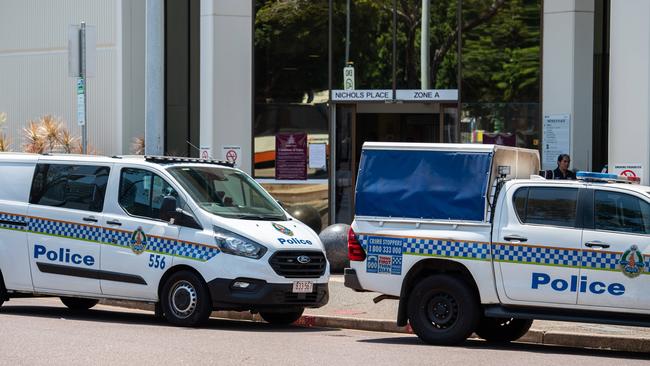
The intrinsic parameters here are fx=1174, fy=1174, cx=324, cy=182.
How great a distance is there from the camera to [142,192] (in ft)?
46.6

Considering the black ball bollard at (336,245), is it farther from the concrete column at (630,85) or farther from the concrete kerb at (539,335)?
the concrete column at (630,85)

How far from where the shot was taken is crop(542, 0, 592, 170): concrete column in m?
20.7

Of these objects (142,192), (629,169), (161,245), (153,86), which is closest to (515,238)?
(161,245)

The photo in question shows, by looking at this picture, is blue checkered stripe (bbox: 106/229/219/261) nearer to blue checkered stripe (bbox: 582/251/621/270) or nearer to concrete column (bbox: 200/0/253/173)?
blue checkered stripe (bbox: 582/251/621/270)

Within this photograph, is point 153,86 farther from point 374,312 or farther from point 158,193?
point 374,312

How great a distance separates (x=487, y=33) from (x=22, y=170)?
9481mm

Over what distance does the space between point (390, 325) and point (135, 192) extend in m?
3.51

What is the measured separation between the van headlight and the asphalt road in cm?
89

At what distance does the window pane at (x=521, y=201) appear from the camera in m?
12.2

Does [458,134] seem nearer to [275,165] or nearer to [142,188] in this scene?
[275,165]

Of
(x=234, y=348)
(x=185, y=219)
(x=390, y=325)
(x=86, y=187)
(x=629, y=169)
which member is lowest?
(x=390, y=325)

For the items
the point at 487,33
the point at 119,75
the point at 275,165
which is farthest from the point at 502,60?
the point at 119,75

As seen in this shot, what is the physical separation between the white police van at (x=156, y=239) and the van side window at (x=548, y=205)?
9.47 feet

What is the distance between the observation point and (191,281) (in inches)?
534
